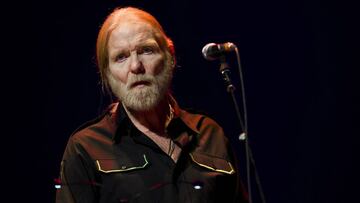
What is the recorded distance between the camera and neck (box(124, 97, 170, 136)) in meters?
2.56

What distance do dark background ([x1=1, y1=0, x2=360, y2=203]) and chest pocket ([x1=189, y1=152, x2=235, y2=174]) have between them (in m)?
0.80

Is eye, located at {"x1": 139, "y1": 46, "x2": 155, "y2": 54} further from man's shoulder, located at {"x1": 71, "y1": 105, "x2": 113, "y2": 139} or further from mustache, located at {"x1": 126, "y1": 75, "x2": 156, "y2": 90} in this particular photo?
man's shoulder, located at {"x1": 71, "y1": 105, "x2": 113, "y2": 139}

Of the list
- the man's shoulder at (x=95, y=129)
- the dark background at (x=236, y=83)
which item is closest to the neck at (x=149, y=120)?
the man's shoulder at (x=95, y=129)

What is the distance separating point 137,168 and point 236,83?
1.25 meters

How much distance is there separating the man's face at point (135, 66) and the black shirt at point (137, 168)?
11cm

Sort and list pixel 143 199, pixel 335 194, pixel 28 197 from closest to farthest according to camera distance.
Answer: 1. pixel 143 199
2. pixel 28 197
3. pixel 335 194

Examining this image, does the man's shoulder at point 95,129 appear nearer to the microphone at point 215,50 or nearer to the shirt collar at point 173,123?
the shirt collar at point 173,123

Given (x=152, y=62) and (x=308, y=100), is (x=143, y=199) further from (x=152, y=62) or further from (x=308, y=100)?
(x=308, y=100)

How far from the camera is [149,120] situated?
258cm

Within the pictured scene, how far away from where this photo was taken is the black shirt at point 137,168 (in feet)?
7.49

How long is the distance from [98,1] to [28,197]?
46.2 inches

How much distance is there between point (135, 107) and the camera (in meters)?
2.48

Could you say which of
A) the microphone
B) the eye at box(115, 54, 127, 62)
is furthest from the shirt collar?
the microphone

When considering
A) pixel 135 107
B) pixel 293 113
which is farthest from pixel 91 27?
pixel 293 113
